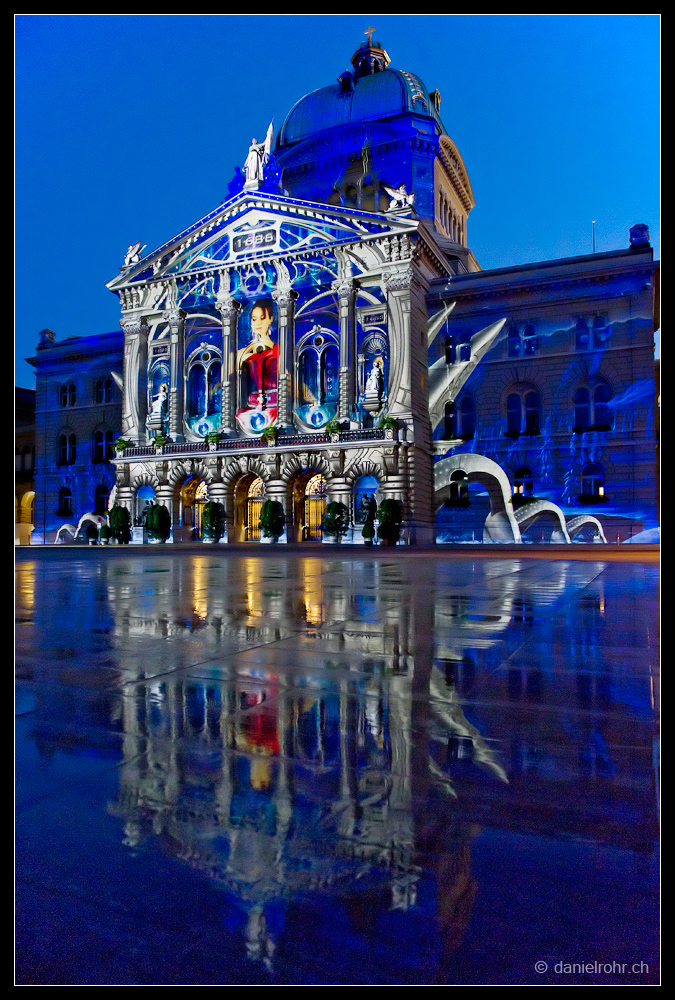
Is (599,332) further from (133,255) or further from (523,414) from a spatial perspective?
(133,255)

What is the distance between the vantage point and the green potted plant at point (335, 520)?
34.3 metres

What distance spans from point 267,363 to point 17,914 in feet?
130

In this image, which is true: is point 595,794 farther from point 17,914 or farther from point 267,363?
point 267,363

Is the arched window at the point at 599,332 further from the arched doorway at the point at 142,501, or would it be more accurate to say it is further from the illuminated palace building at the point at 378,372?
the arched doorway at the point at 142,501

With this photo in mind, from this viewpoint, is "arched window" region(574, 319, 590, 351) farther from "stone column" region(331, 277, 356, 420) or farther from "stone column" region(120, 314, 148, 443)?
"stone column" region(120, 314, 148, 443)

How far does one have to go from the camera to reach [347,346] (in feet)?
121

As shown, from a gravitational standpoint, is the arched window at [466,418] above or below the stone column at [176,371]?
below

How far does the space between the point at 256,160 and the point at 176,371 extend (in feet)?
44.9

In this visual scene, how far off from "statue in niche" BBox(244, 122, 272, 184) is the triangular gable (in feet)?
5.23

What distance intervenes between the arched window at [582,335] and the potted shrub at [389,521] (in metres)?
12.4

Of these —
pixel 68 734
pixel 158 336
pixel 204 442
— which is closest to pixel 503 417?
pixel 204 442

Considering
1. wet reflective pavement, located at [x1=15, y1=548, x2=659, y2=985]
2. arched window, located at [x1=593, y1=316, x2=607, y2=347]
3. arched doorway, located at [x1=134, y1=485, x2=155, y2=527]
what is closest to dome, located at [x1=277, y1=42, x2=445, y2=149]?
arched window, located at [x1=593, y1=316, x2=607, y2=347]

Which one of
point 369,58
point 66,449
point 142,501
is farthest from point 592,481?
point 369,58

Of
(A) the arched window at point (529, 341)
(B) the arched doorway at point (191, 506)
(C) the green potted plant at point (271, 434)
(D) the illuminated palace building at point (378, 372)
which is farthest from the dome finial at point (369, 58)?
(B) the arched doorway at point (191, 506)
